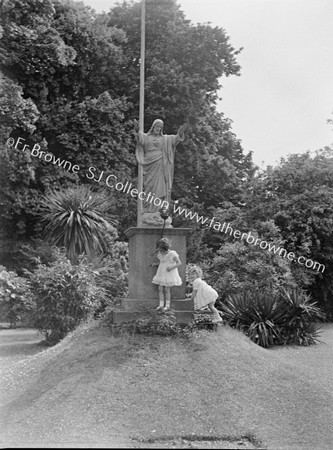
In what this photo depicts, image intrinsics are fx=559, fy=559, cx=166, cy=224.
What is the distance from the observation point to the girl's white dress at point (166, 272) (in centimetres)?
985

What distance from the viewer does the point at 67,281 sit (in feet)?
46.6

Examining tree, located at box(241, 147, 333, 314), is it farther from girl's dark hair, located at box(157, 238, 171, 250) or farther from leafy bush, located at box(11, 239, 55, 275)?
girl's dark hair, located at box(157, 238, 171, 250)

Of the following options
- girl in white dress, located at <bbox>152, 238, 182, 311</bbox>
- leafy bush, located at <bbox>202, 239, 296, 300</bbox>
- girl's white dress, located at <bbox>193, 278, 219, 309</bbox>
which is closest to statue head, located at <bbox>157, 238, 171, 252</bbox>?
girl in white dress, located at <bbox>152, 238, 182, 311</bbox>

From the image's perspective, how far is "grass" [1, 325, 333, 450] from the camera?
6.52 meters

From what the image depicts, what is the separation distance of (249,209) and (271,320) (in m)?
9.58

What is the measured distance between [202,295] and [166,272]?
97cm

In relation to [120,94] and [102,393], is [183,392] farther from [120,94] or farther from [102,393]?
[120,94]

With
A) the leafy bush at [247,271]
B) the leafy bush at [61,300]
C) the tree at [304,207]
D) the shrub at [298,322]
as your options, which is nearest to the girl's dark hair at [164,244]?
the leafy bush at [61,300]

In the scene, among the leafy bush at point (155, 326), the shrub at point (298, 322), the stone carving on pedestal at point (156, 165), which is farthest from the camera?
the shrub at point (298, 322)

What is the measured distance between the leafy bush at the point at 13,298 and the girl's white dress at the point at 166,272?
8628 mm

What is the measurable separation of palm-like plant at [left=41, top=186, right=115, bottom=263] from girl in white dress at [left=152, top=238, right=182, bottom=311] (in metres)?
9.35

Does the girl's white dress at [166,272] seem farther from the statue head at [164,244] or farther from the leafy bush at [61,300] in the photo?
the leafy bush at [61,300]

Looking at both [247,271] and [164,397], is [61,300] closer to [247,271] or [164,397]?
[247,271]

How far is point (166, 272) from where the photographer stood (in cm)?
990
